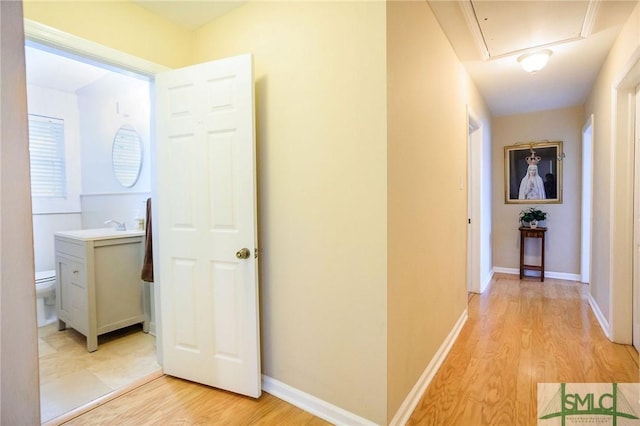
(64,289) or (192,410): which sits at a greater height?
(64,289)

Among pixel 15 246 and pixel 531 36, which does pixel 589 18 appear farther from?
pixel 15 246

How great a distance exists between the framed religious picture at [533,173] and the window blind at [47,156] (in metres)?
5.84

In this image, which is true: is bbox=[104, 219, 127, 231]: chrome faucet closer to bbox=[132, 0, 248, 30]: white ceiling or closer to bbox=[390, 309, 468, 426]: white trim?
bbox=[132, 0, 248, 30]: white ceiling

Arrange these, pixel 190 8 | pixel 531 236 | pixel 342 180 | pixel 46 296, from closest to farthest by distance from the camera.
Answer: pixel 342 180
pixel 190 8
pixel 46 296
pixel 531 236

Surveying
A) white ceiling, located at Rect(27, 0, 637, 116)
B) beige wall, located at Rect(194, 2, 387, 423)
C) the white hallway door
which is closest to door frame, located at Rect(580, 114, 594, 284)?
white ceiling, located at Rect(27, 0, 637, 116)

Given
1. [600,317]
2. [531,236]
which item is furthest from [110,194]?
[531,236]

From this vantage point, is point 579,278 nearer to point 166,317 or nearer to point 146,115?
point 166,317

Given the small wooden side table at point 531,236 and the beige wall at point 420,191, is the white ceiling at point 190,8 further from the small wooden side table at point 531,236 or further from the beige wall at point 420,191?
the small wooden side table at point 531,236

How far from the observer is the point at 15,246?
57cm

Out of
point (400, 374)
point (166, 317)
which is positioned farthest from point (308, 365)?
point (166, 317)

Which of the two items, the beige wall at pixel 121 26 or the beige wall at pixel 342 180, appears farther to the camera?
the beige wall at pixel 121 26

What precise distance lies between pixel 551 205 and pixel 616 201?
221 cm

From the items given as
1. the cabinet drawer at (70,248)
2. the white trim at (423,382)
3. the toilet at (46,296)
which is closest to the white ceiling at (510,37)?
the cabinet drawer at (70,248)

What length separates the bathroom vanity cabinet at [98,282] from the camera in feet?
7.98
